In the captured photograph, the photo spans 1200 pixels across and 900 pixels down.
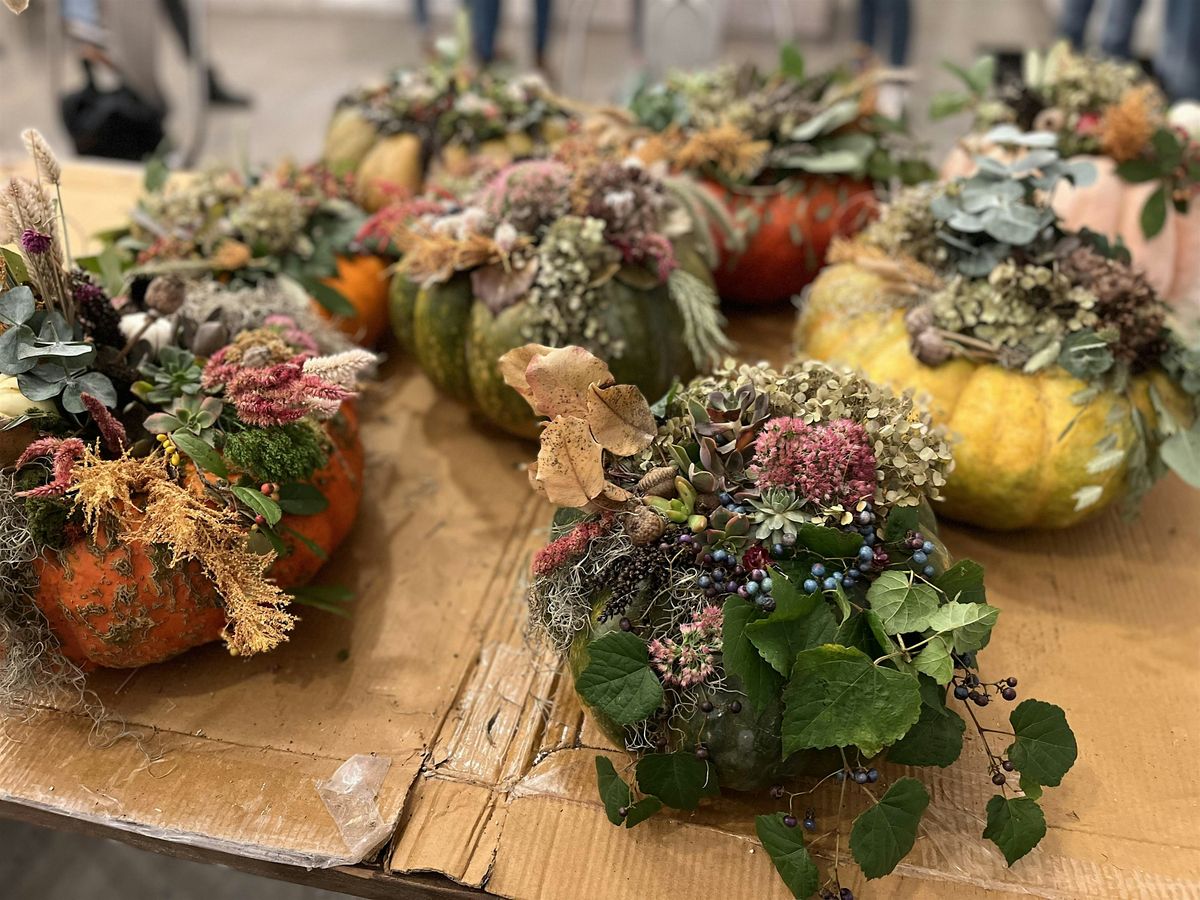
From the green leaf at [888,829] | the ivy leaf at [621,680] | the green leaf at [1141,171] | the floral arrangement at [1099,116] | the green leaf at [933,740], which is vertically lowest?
the green leaf at [888,829]

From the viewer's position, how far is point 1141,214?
1724mm

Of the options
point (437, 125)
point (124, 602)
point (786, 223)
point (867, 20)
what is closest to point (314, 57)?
point (867, 20)

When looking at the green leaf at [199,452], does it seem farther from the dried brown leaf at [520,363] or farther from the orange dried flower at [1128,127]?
the orange dried flower at [1128,127]

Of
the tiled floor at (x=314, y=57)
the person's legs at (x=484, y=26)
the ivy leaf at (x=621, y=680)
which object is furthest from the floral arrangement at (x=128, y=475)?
the person's legs at (x=484, y=26)

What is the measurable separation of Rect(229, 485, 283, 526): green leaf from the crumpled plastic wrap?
316 mm

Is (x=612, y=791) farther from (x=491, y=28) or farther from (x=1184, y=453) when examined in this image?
(x=491, y=28)

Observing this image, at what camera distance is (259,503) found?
118 cm

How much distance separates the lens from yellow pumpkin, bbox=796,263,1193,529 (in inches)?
54.0

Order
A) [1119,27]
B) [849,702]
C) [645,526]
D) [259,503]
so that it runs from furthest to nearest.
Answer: [1119,27] < [259,503] < [645,526] < [849,702]

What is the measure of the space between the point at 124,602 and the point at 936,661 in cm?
94

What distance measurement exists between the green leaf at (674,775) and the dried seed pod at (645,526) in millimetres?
235

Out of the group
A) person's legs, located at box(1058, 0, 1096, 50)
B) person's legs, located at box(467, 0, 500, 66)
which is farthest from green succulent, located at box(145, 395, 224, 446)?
person's legs, located at box(1058, 0, 1096, 50)

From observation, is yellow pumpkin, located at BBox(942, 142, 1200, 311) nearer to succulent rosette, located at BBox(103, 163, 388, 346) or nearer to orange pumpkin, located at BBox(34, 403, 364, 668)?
succulent rosette, located at BBox(103, 163, 388, 346)

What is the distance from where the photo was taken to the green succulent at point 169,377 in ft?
4.12
